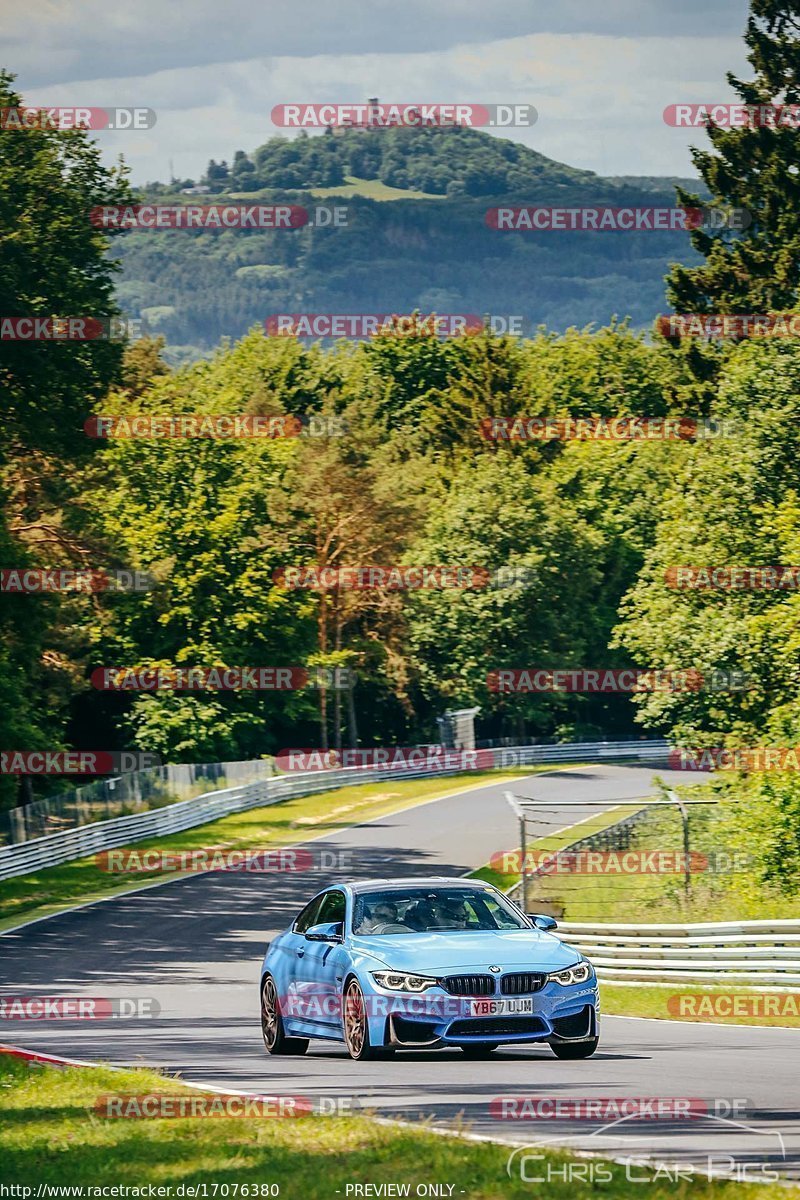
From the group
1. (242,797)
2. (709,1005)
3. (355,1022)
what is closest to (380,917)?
(355,1022)

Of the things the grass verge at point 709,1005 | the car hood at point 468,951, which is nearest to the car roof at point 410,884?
the car hood at point 468,951

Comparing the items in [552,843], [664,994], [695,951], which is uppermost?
[695,951]

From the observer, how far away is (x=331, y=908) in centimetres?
1525

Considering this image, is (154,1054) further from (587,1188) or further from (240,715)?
(240,715)

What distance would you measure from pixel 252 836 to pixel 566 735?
3508cm

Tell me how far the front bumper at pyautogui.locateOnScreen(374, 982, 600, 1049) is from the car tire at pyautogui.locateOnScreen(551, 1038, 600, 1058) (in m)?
A: 0.32

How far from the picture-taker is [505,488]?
83812 millimetres

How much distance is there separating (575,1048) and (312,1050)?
349 centimetres

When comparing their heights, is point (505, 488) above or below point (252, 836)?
above

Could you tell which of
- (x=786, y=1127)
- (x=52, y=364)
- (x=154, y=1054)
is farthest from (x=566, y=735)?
(x=786, y=1127)

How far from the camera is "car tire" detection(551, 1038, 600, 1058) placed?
13.5 metres

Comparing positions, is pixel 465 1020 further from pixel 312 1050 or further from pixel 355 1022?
pixel 312 1050

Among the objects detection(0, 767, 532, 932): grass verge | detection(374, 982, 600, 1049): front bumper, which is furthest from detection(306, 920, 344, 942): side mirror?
detection(0, 767, 532, 932): grass verge

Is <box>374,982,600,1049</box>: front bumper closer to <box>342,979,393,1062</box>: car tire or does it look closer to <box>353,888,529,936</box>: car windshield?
<box>342,979,393,1062</box>: car tire
